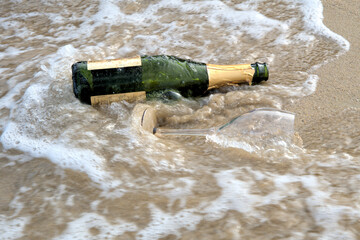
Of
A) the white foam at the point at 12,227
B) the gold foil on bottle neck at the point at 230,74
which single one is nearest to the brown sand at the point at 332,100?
the gold foil on bottle neck at the point at 230,74

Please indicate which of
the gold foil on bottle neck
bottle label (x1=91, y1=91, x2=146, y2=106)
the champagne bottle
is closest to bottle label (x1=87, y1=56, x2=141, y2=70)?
the champagne bottle

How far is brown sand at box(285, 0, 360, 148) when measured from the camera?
1765 millimetres

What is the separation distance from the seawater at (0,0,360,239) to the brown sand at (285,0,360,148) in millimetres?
58

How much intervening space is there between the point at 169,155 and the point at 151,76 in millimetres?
476

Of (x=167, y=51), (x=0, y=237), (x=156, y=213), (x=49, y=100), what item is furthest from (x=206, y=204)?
(x=167, y=51)

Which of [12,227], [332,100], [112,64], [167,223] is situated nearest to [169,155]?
[167,223]

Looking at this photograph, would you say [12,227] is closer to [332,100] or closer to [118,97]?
[118,97]

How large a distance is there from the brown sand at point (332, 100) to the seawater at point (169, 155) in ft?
0.19

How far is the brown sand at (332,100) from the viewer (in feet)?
5.79

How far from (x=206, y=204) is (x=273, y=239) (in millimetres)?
283

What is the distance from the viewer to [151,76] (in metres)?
1.88

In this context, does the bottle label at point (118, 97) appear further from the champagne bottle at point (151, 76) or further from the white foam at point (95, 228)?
the white foam at point (95, 228)

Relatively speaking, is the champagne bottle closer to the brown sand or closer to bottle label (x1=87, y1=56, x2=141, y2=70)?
bottle label (x1=87, y1=56, x2=141, y2=70)

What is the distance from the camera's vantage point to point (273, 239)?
1148 millimetres
